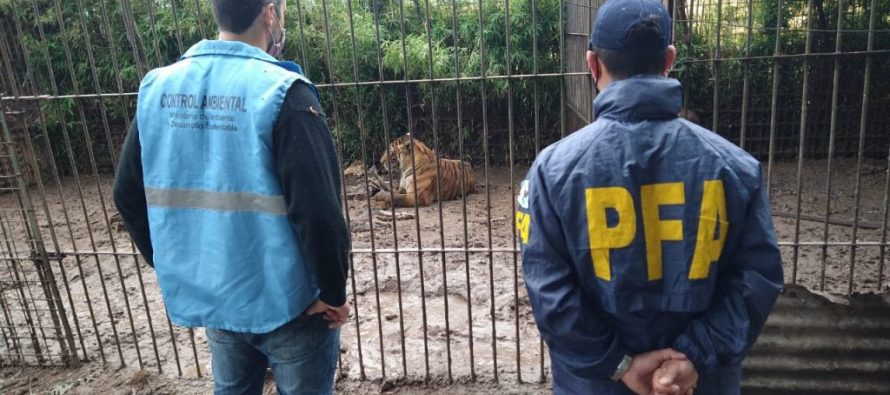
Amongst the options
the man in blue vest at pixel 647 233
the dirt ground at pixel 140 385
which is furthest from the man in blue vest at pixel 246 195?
the dirt ground at pixel 140 385

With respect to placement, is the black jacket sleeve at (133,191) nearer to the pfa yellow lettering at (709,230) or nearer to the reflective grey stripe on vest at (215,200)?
the reflective grey stripe on vest at (215,200)

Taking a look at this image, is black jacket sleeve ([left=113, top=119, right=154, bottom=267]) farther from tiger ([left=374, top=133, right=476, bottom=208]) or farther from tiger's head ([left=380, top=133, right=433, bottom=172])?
tiger's head ([left=380, top=133, right=433, bottom=172])

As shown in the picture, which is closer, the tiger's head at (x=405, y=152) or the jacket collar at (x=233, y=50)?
the jacket collar at (x=233, y=50)

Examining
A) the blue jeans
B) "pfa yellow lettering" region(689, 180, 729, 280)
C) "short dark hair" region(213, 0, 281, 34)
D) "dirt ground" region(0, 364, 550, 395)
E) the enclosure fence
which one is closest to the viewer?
"pfa yellow lettering" region(689, 180, 729, 280)

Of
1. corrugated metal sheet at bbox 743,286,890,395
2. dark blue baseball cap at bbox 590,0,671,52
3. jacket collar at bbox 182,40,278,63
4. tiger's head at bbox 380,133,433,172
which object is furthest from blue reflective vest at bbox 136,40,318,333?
tiger's head at bbox 380,133,433,172

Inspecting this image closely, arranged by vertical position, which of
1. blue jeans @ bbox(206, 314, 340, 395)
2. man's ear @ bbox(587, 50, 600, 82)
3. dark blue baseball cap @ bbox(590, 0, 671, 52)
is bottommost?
blue jeans @ bbox(206, 314, 340, 395)

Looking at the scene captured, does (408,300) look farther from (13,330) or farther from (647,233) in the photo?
(647,233)

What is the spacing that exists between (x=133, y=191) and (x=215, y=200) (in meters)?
0.43

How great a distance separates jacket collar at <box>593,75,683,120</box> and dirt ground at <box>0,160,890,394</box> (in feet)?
5.41

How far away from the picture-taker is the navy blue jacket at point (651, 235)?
160cm

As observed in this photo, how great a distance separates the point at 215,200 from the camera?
1.97 metres

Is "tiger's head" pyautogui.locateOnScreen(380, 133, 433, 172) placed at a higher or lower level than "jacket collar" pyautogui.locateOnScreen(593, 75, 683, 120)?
lower

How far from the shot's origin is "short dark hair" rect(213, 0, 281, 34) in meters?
1.95

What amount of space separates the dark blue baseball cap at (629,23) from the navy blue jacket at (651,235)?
0.09 metres
